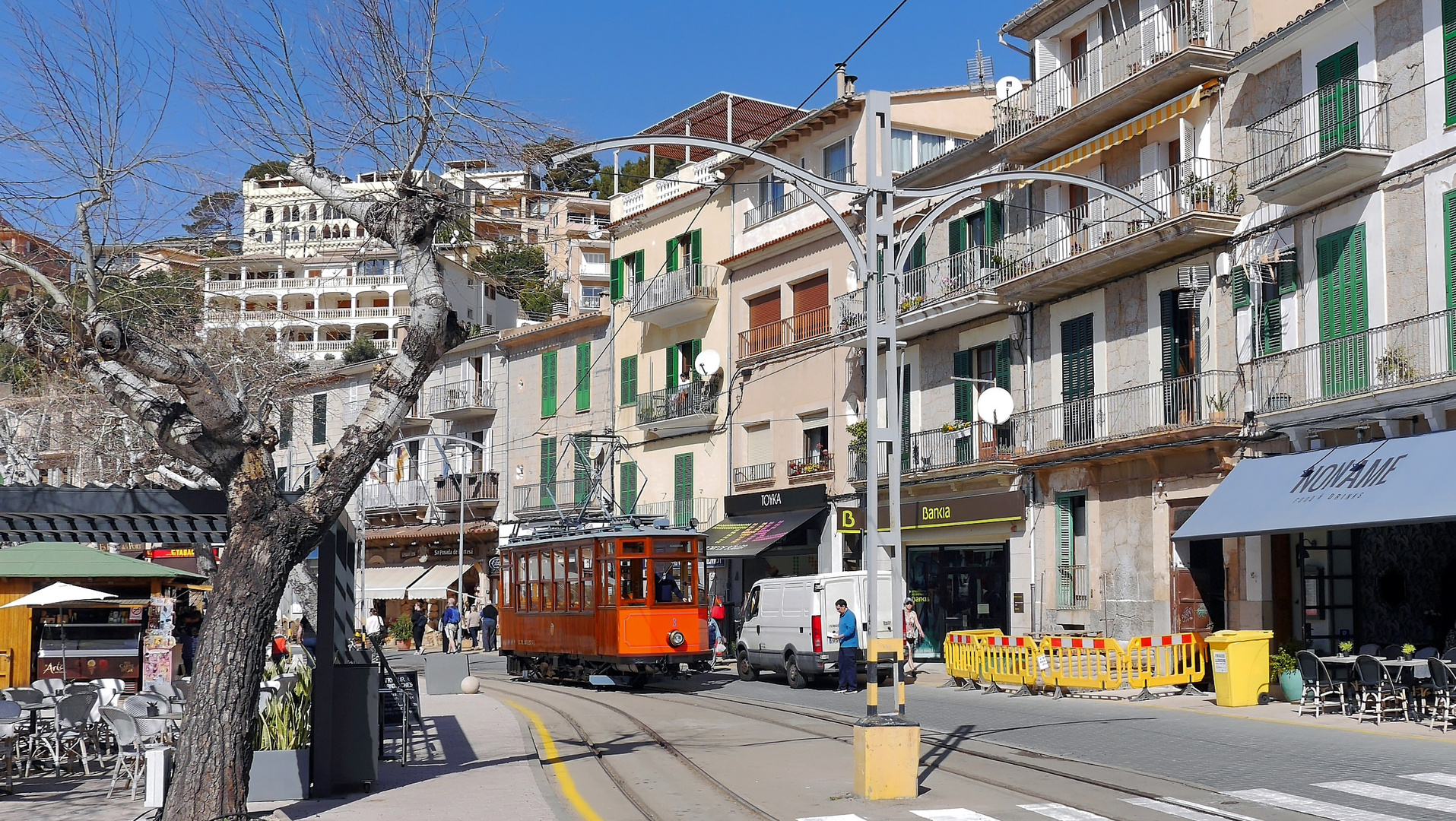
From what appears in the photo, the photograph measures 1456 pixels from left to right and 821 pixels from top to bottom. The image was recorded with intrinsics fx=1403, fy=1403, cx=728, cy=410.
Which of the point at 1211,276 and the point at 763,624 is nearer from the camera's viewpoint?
the point at 1211,276

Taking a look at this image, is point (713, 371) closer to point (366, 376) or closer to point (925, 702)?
point (925, 702)

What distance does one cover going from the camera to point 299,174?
499 inches

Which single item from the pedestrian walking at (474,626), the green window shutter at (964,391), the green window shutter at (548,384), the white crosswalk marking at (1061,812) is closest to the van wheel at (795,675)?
the green window shutter at (964,391)

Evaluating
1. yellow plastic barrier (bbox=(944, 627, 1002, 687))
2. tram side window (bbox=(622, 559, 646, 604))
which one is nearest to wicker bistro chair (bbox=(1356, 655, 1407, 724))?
yellow plastic barrier (bbox=(944, 627, 1002, 687))

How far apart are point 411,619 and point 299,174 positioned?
127 feet

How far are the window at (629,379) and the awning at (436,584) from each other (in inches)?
418

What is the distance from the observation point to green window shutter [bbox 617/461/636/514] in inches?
1727

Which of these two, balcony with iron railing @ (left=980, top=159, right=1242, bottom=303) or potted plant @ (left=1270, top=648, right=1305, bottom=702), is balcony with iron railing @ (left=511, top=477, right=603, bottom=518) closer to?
balcony with iron railing @ (left=980, top=159, right=1242, bottom=303)

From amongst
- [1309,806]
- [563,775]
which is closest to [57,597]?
[563,775]

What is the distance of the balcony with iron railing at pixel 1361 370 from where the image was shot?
63.4ft

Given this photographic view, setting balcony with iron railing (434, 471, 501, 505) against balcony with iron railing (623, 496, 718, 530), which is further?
balcony with iron railing (434, 471, 501, 505)

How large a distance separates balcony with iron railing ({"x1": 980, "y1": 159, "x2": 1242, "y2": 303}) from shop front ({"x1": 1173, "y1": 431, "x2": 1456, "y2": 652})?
13.6ft

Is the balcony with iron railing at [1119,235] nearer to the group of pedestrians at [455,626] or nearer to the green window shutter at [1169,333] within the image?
the green window shutter at [1169,333]

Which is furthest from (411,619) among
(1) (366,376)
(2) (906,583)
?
(2) (906,583)
